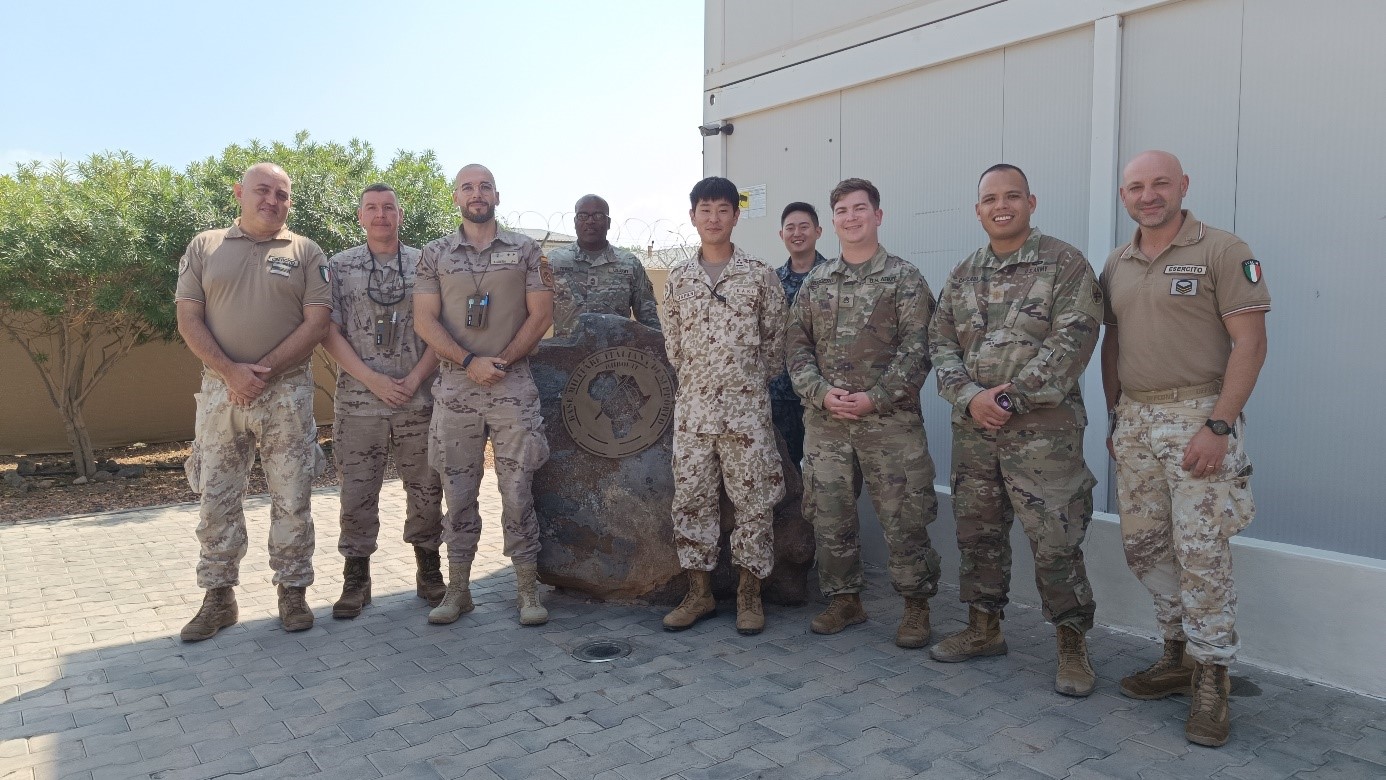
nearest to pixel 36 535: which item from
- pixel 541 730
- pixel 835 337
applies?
pixel 541 730

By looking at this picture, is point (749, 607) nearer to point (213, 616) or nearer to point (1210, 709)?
point (1210, 709)

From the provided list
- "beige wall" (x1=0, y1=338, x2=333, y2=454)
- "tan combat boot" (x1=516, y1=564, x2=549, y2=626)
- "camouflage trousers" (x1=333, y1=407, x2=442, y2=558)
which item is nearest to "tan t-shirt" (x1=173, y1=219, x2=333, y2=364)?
"camouflage trousers" (x1=333, y1=407, x2=442, y2=558)

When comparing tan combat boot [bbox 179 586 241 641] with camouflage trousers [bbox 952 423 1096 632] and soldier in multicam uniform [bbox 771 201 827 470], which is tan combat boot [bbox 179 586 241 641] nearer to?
soldier in multicam uniform [bbox 771 201 827 470]

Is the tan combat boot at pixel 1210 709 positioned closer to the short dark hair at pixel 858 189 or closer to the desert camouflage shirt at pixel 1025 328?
the desert camouflage shirt at pixel 1025 328

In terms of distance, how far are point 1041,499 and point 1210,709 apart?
888 mm

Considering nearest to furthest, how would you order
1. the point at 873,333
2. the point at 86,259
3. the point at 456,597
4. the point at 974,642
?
1. the point at 974,642
2. the point at 873,333
3. the point at 456,597
4. the point at 86,259

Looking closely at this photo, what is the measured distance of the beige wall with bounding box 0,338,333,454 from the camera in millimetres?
9648

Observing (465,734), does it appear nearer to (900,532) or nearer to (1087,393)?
(900,532)

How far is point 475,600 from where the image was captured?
15.8 ft

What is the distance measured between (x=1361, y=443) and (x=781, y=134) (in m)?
4.11

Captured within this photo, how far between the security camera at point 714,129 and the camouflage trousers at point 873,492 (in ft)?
11.4

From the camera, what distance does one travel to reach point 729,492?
425 cm

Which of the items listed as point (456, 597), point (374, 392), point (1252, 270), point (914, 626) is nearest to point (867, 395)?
point (914, 626)

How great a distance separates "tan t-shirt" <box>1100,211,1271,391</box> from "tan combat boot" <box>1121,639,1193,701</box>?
3.41 feet
